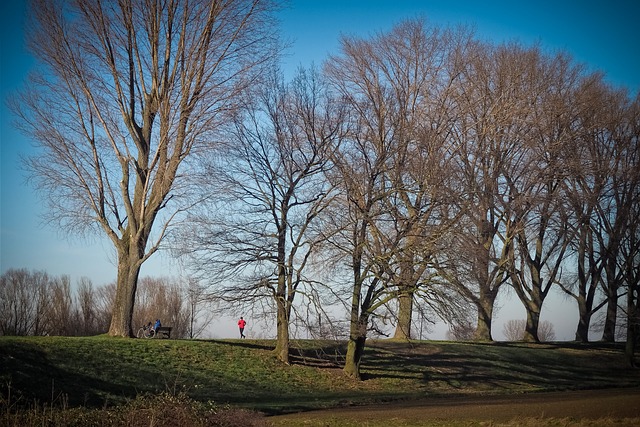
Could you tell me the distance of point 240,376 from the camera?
25.6 metres

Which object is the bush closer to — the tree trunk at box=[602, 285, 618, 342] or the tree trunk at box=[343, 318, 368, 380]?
the tree trunk at box=[343, 318, 368, 380]

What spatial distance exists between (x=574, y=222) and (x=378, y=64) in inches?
564

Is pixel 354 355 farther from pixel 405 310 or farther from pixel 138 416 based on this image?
pixel 138 416

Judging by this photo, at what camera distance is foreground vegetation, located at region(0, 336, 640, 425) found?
16719 mm

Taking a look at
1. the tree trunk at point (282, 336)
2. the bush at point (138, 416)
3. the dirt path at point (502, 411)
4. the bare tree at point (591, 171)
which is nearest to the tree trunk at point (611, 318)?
the bare tree at point (591, 171)

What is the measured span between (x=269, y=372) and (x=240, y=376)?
1.62 m

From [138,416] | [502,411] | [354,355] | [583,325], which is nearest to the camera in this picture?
[138,416]

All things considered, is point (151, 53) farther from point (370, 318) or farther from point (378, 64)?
point (370, 318)

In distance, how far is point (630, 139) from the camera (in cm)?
3956

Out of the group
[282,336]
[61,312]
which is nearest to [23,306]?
[61,312]

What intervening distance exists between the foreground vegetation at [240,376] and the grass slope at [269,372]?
1.8 inches

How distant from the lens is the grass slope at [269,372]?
68.7 ft

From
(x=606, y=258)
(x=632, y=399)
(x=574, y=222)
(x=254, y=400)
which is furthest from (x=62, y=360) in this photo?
(x=606, y=258)

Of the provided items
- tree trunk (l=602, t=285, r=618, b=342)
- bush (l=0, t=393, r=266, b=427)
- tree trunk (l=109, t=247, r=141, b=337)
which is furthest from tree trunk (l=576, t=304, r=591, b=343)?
bush (l=0, t=393, r=266, b=427)
